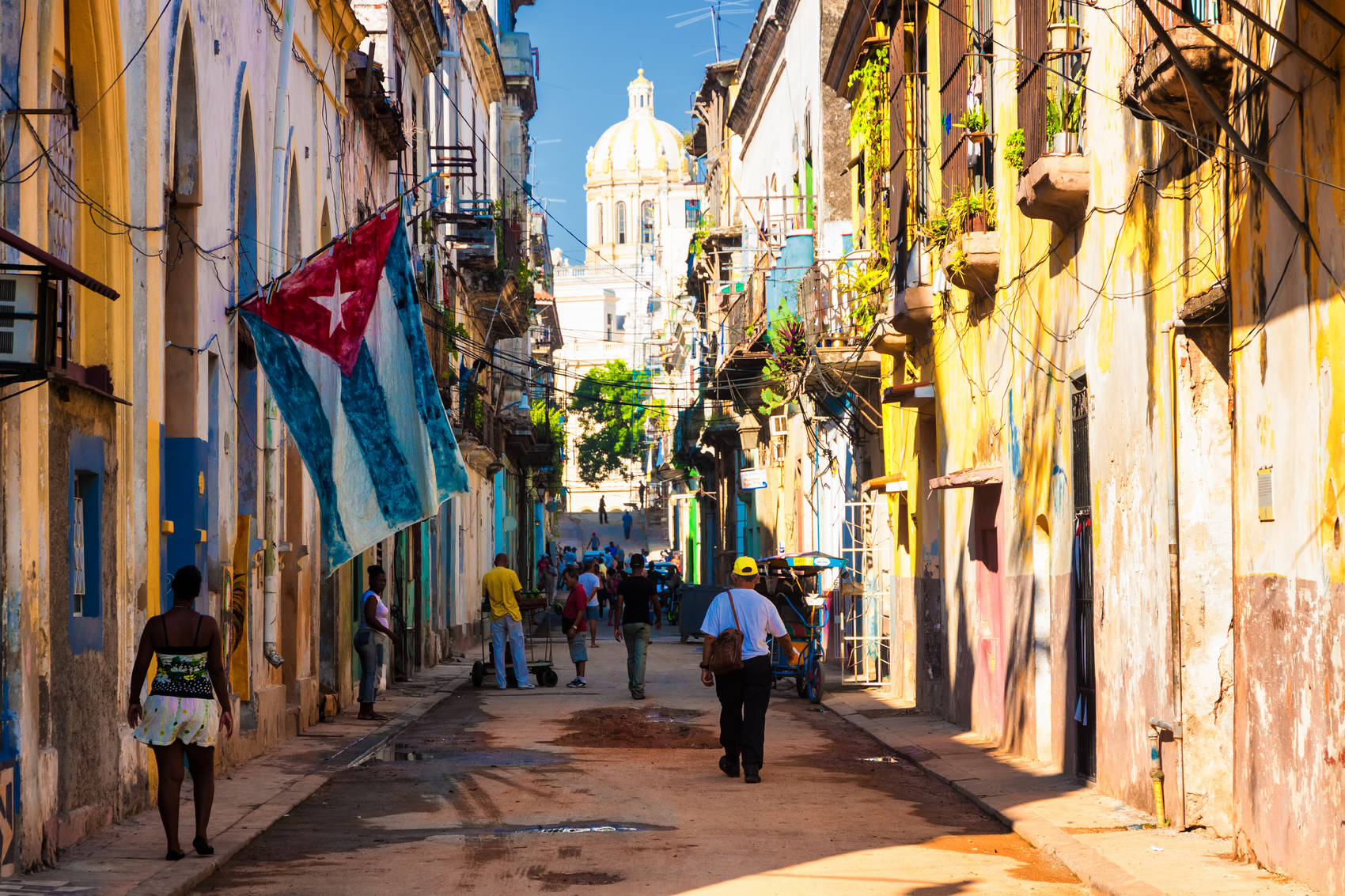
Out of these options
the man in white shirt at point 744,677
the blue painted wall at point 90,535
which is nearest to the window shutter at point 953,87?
the man in white shirt at point 744,677

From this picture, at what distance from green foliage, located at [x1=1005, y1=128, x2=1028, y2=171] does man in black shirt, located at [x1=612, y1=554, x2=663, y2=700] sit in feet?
29.8

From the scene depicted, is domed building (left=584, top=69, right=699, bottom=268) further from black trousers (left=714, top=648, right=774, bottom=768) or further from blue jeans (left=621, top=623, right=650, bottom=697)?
black trousers (left=714, top=648, right=774, bottom=768)

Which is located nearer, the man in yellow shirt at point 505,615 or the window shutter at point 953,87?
the window shutter at point 953,87

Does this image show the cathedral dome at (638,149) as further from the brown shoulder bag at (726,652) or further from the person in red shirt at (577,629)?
the brown shoulder bag at (726,652)

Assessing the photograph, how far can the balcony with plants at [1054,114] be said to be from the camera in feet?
40.4

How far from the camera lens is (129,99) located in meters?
11.5

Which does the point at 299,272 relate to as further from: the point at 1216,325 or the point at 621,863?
the point at 1216,325

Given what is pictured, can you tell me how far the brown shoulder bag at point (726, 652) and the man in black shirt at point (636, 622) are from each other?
7612 millimetres

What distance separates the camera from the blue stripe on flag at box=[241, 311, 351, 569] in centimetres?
1373

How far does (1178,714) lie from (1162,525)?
1.15 metres

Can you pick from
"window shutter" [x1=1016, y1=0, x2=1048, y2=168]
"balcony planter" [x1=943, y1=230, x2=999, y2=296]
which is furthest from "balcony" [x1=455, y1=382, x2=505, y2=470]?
"window shutter" [x1=1016, y1=0, x2=1048, y2=168]

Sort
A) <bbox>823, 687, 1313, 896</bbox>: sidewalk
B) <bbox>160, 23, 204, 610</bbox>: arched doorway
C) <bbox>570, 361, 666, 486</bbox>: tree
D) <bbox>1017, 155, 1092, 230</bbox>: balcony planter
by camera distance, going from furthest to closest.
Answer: <bbox>570, 361, 666, 486</bbox>: tree, <bbox>160, 23, 204, 610</bbox>: arched doorway, <bbox>1017, 155, 1092, 230</bbox>: balcony planter, <bbox>823, 687, 1313, 896</bbox>: sidewalk

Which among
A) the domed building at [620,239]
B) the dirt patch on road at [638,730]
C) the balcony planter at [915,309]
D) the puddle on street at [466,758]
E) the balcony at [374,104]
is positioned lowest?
the dirt patch on road at [638,730]

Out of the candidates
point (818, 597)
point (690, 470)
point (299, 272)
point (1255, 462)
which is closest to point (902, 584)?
point (818, 597)
